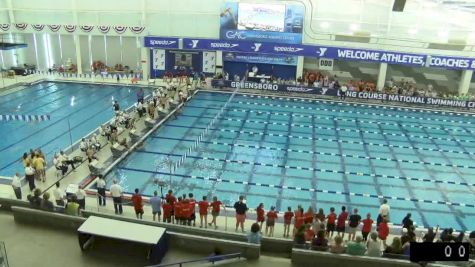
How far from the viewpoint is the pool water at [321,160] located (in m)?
12.6

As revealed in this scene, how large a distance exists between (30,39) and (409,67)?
25.5 m

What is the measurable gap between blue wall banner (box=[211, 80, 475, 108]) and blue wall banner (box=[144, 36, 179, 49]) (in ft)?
11.7

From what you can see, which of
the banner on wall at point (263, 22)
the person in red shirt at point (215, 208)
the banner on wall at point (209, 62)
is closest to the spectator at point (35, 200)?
the person in red shirt at point (215, 208)

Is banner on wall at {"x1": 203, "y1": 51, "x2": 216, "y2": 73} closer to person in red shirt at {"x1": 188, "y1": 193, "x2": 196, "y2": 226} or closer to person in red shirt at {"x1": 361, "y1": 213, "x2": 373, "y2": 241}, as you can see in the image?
person in red shirt at {"x1": 188, "y1": 193, "x2": 196, "y2": 226}

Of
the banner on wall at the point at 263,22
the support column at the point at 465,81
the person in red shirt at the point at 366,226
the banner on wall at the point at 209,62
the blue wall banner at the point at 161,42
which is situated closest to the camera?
the person in red shirt at the point at 366,226

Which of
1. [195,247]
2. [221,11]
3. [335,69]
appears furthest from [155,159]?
[335,69]

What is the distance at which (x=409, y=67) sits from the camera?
2550cm

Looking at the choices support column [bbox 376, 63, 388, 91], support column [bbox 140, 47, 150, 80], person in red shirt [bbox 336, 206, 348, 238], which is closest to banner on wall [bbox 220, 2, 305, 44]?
support column [bbox 376, 63, 388, 91]

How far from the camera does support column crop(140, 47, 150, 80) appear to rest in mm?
26839

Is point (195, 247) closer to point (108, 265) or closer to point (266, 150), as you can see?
point (108, 265)

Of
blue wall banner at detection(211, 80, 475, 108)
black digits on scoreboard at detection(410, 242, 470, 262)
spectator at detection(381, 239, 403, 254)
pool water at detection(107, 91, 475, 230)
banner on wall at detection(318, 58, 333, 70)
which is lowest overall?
pool water at detection(107, 91, 475, 230)

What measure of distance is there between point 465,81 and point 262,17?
12.2 m

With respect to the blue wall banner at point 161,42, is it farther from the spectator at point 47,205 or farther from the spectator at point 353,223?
the spectator at point 353,223

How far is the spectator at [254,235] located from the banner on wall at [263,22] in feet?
59.8
